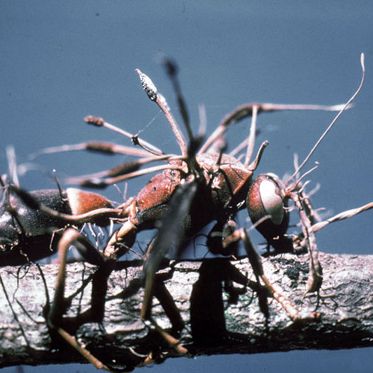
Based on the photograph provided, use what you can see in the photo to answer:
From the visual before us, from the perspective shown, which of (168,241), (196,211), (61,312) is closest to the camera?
(168,241)

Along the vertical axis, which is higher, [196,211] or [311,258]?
[196,211]

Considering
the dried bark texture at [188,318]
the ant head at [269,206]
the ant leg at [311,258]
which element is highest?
the ant head at [269,206]

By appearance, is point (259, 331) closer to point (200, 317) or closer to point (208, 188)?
point (200, 317)

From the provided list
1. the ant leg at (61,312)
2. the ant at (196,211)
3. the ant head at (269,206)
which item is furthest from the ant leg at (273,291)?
the ant leg at (61,312)

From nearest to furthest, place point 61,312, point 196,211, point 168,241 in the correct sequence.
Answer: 1. point 168,241
2. point 61,312
3. point 196,211

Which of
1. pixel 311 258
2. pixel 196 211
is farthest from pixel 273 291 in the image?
pixel 196 211

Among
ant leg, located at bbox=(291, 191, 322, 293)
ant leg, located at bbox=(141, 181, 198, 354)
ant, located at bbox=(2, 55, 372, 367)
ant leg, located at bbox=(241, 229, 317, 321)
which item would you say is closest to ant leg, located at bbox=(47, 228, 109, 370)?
ant, located at bbox=(2, 55, 372, 367)

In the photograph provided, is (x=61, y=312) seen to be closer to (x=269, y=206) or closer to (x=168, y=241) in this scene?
(x=168, y=241)

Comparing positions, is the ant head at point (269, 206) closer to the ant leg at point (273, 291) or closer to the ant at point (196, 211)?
the ant at point (196, 211)
